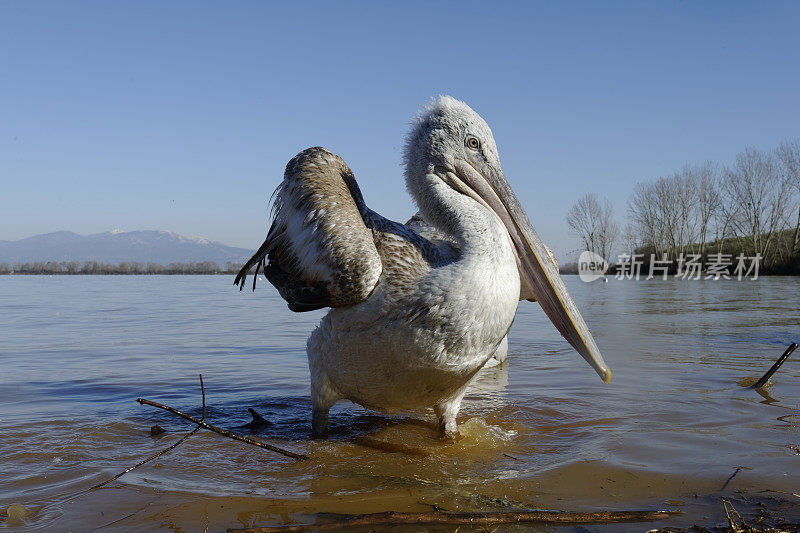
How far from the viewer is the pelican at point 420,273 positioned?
139 inches

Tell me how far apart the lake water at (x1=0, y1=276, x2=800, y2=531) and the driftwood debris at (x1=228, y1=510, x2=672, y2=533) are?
0.09 metres

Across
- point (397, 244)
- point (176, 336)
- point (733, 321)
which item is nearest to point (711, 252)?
point (733, 321)

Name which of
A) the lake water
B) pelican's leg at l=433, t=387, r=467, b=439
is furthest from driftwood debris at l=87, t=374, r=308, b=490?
pelican's leg at l=433, t=387, r=467, b=439

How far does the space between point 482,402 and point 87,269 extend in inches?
2836

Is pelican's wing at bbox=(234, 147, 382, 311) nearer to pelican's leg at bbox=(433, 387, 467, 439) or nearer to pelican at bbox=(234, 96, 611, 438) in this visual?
pelican at bbox=(234, 96, 611, 438)

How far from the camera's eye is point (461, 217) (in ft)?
12.6

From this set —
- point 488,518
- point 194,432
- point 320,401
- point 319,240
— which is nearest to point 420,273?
point 319,240

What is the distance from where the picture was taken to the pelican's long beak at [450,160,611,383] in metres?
3.54

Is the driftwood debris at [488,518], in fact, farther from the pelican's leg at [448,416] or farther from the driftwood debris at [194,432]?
the pelican's leg at [448,416]

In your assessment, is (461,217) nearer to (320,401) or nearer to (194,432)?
(320,401)

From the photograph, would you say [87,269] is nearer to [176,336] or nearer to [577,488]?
[176,336]

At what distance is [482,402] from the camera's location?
560 cm

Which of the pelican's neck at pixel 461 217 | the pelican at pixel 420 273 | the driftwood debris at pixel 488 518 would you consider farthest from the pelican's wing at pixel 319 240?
the driftwood debris at pixel 488 518

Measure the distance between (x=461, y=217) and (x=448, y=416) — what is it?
155 cm
